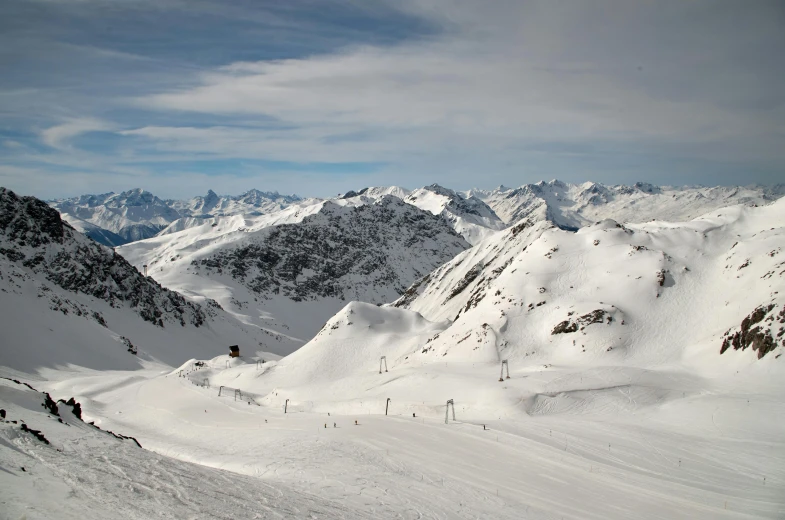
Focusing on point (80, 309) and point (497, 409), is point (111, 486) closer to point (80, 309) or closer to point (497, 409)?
point (497, 409)

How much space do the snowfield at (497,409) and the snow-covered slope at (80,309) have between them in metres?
1.93

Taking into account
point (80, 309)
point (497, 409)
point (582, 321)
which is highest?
point (582, 321)

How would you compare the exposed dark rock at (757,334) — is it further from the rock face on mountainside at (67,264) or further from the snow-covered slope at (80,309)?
the rock face on mountainside at (67,264)

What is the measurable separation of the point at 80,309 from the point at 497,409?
292 ft

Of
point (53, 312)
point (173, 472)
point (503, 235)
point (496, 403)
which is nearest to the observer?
point (173, 472)

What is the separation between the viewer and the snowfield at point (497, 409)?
612 inches

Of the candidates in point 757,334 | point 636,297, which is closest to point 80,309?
point 636,297

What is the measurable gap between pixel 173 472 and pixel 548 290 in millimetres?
48169

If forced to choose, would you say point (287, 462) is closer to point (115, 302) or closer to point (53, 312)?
point (53, 312)

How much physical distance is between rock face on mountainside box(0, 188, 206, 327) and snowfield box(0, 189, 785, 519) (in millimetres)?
21993

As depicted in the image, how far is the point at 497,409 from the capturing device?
1393 inches

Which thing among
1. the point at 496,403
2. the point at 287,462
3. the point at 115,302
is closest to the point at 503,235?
the point at 496,403

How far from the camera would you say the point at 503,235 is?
114m

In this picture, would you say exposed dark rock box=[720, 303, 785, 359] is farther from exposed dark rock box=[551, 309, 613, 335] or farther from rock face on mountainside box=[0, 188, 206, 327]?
rock face on mountainside box=[0, 188, 206, 327]
